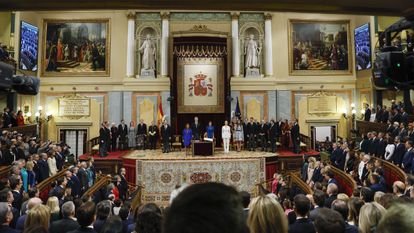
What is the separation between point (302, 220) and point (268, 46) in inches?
623

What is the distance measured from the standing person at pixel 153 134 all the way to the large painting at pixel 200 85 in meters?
2.17

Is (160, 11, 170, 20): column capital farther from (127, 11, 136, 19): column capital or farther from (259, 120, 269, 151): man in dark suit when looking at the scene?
(259, 120, 269, 151): man in dark suit

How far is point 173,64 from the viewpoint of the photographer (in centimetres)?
1728

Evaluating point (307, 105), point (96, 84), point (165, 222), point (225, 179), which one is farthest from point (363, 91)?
point (165, 222)

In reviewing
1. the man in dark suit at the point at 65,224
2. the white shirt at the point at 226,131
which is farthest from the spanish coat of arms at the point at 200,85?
the man in dark suit at the point at 65,224

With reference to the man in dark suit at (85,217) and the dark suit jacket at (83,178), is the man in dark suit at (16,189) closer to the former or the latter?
the dark suit jacket at (83,178)

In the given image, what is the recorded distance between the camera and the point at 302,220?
349 centimetres

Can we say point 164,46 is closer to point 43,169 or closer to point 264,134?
point 264,134

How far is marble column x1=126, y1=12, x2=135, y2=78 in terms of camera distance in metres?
18.0

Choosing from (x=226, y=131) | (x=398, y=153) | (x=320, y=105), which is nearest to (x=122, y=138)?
(x=226, y=131)

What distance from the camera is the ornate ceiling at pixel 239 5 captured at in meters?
3.48

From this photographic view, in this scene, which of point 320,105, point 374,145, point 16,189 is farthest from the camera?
point 320,105

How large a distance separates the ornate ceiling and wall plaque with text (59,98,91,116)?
15.3 metres

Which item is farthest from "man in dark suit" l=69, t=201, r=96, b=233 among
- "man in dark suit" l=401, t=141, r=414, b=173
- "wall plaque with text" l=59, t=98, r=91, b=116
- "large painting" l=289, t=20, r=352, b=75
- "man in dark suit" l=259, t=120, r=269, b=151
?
"large painting" l=289, t=20, r=352, b=75
